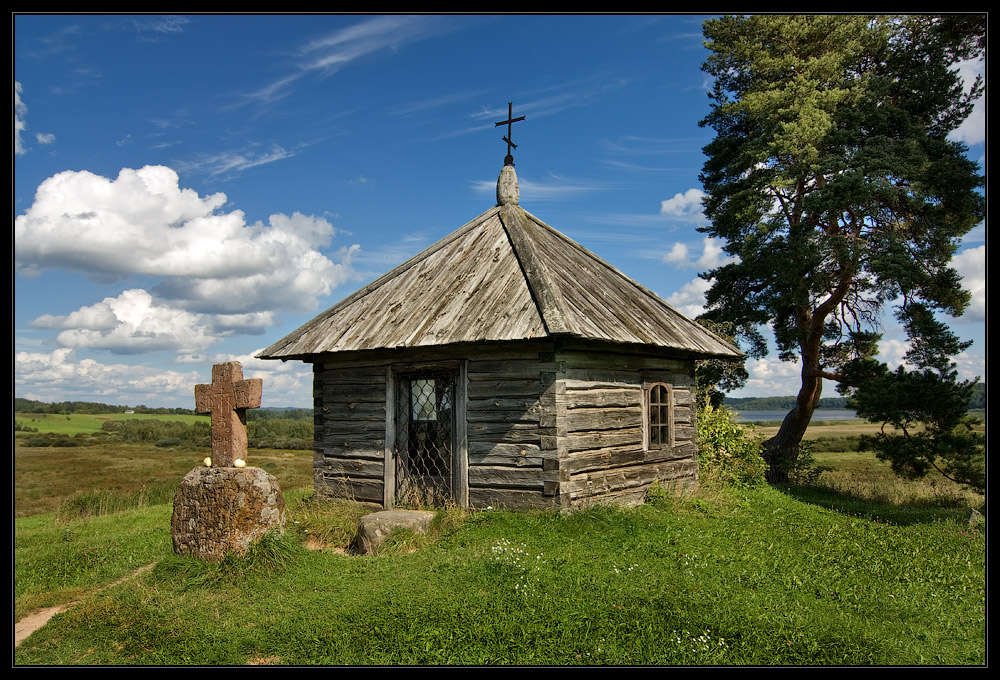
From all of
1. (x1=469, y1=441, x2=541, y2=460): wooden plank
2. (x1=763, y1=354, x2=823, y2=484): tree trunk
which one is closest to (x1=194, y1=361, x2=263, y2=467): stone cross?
(x1=469, y1=441, x2=541, y2=460): wooden plank

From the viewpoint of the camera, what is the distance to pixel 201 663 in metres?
5.36

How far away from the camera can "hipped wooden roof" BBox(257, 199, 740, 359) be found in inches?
366

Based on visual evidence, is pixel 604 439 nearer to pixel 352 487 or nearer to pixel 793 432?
pixel 352 487

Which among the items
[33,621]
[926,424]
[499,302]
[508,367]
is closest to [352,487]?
[508,367]

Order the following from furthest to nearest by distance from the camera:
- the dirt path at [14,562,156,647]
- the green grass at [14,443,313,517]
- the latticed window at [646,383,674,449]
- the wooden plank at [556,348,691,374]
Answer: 1. the green grass at [14,443,313,517]
2. the latticed window at [646,383,674,449]
3. the wooden plank at [556,348,691,374]
4. the dirt path at [14,562,156,647]

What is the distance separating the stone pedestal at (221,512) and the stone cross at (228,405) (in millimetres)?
298

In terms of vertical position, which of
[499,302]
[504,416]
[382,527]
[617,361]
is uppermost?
[499,302]

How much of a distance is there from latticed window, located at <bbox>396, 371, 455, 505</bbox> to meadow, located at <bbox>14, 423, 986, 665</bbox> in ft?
3.32

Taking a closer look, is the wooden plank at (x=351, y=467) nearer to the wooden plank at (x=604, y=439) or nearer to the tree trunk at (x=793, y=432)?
the wooden plank at (x=604, y=439)

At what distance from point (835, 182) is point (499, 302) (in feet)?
30.9

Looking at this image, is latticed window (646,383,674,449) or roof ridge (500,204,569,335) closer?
roof ridge (500,204,569,335)

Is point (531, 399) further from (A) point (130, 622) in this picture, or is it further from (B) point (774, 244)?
(B) point (774, 244)

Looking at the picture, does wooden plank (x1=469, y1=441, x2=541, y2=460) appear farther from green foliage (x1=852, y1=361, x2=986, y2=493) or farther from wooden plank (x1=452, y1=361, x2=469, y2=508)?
green foliage (x1=852, y1=361, x2=986, y2=493)

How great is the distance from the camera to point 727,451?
46.2ft
